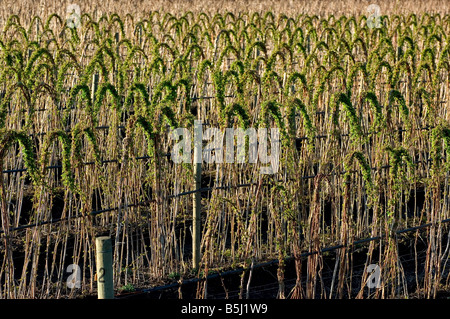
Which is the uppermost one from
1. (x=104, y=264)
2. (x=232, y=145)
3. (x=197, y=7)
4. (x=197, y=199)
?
(x=197, y=7)

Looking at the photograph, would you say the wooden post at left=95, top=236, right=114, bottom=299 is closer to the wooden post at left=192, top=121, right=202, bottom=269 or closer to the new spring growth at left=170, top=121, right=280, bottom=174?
the new spring growth at left=170, top=121, right=280, bottom=174

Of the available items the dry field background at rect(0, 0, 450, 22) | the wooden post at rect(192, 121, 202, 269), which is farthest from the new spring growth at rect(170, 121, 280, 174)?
the dry field background at rect(0, 0, 450, 22)

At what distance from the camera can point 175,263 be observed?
3.78 meters

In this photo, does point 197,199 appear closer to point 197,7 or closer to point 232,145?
point 232,145

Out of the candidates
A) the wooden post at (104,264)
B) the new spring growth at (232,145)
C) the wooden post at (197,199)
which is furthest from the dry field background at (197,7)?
the wooden post at (104,264)

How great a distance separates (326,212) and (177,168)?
5.36ft

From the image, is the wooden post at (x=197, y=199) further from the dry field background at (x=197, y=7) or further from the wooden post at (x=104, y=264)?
the dry field background at (x=197, y=7)

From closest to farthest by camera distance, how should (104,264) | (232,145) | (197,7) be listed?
(104,264)
(232,145)
(197,7)

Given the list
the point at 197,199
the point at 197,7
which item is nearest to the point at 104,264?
the point at 197,199

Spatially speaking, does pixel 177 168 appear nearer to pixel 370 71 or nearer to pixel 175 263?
pixel 175 263
